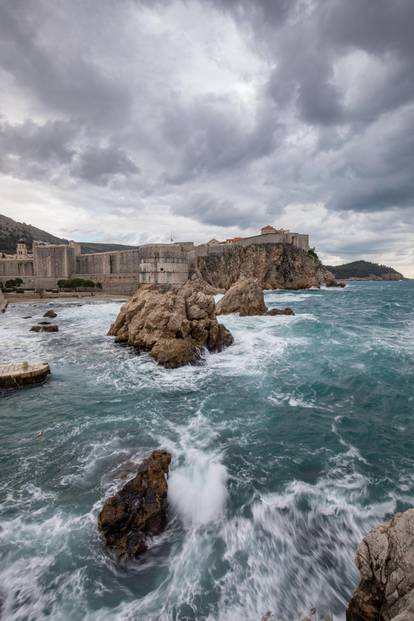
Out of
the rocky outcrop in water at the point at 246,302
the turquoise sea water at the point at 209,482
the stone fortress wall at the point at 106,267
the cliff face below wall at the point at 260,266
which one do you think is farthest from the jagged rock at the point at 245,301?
the cliff face below wall at the point at 260,266

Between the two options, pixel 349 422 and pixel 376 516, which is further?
pixel 349 422

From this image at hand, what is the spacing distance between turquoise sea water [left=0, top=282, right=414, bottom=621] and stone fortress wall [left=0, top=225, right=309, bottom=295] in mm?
33755

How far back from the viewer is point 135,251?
4556 cm

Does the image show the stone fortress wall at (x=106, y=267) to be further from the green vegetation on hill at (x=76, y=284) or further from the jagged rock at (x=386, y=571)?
the jagged rock at (x=386, y=571)

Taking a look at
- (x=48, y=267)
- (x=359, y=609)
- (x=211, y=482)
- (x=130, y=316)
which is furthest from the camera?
(x=48, y=267)

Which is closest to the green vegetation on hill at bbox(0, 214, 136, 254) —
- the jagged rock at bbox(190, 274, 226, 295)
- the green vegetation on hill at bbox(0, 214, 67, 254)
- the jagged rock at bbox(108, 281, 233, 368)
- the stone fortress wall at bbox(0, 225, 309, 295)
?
the green vegetation on hill at bbox(0, 214, 67, 254)

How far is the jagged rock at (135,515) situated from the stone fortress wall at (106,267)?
3959 cm

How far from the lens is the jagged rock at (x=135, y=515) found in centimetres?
377

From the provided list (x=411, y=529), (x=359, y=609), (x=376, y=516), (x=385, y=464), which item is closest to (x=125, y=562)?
(x=359, y=609)

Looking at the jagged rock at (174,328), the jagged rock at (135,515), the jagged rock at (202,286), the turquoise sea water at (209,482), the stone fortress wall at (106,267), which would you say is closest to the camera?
the turquoise sea water at (209,482)

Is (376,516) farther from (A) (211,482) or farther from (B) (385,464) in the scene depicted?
(A) (211,482)

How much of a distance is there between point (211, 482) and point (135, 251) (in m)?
43.6

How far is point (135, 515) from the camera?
399cm

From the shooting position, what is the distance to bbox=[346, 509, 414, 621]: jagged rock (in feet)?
7.28
